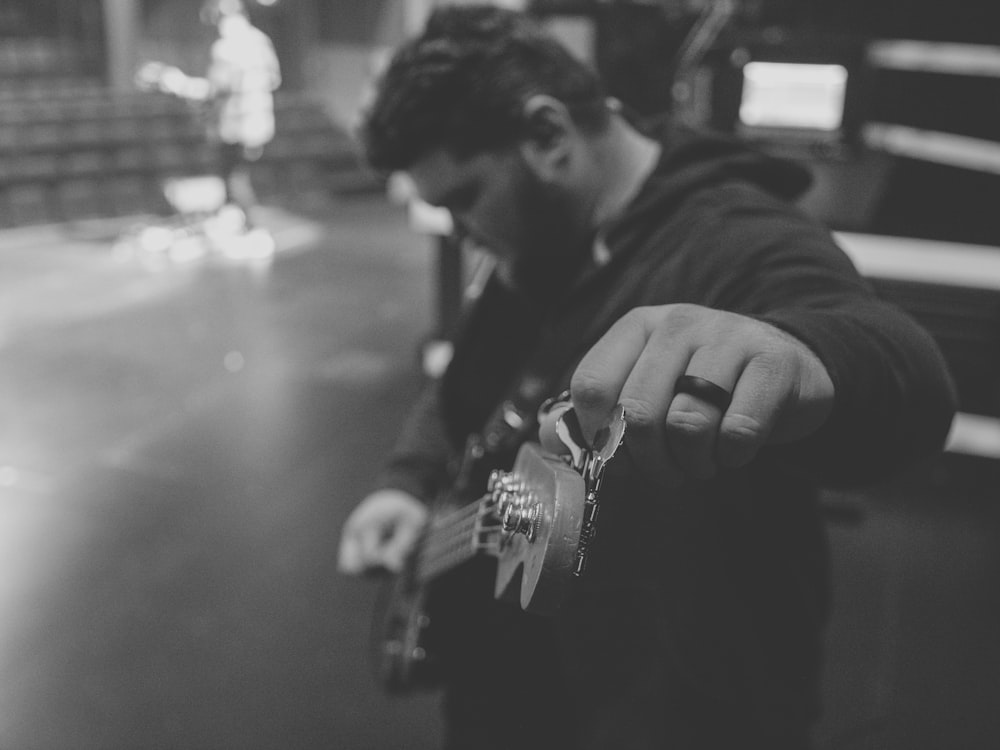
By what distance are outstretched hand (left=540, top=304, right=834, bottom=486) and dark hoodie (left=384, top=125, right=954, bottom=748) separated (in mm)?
32

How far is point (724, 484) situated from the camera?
66 centimetres

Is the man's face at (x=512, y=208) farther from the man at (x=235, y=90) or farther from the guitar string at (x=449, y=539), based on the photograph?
the man at (x=235, y=90)

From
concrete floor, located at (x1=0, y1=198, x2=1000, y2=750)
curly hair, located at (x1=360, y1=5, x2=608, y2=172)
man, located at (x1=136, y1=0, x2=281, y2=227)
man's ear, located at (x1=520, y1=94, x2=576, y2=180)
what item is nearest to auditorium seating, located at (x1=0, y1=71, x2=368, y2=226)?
man, located at (x1=136, y1=0, x2=281, y2=227)

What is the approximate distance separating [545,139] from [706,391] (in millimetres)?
600

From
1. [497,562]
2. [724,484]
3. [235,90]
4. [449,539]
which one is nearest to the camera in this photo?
[724,484]

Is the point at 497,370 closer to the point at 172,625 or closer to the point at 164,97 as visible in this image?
the point at 172,625

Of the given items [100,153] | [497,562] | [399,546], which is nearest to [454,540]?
[497,562]

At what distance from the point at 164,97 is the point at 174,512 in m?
6.35

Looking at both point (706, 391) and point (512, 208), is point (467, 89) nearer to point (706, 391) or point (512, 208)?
point (512, 208)

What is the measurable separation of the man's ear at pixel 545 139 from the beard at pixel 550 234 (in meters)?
0.02

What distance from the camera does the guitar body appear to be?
376mm

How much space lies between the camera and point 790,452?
0.54 meters

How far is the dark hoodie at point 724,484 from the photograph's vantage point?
0.55 meters

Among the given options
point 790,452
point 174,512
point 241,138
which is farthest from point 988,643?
point 241,138
